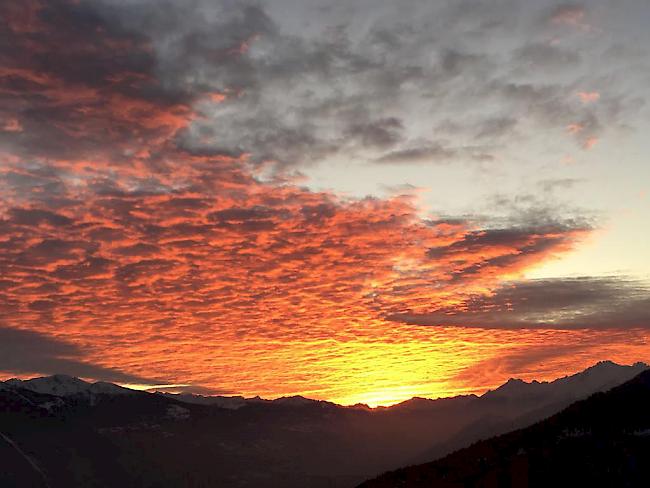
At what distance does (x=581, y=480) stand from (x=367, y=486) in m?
14.1

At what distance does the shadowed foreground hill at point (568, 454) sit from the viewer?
29078 millimetres

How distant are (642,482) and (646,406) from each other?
31.0ft

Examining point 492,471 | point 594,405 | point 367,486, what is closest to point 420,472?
point 367,486

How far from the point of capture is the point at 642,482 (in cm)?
2784

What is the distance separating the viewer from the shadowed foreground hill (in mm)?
29078

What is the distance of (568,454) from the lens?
31047mm

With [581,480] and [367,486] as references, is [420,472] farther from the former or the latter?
[581,480]

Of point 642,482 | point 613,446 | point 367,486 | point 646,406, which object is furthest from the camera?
point 367,486

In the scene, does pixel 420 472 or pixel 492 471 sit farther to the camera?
pixel 420 472

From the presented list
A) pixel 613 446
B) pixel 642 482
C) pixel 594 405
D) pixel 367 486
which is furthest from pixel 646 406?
pixel 367 486

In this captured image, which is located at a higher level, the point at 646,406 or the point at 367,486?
the point at 646,406

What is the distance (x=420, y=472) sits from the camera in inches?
1478

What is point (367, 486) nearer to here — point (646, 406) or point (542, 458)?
point (542, 458)

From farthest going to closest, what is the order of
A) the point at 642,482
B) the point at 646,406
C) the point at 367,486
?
the point at 367,486
the point at 646,406
the point at 642,482
